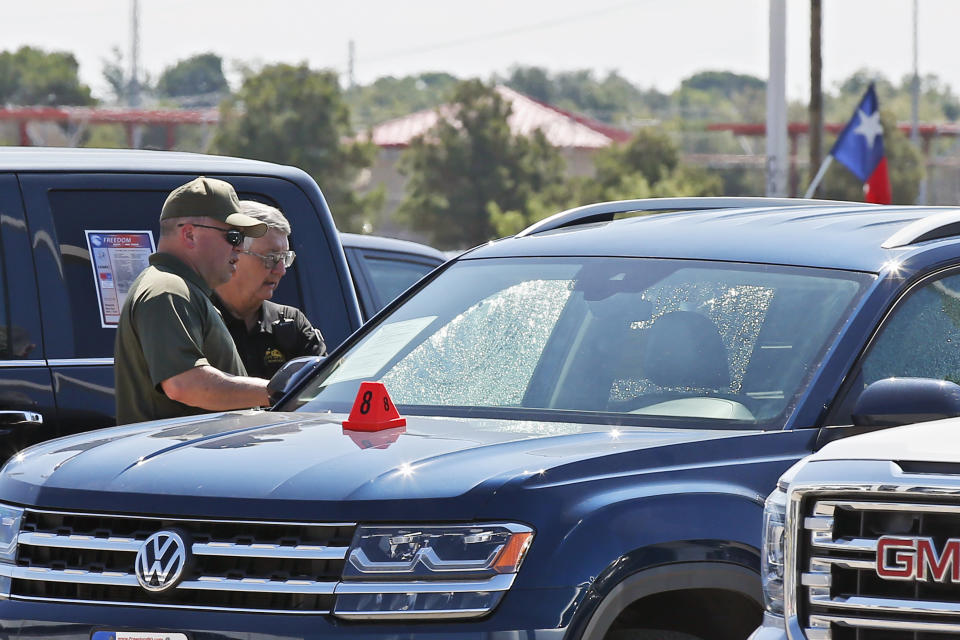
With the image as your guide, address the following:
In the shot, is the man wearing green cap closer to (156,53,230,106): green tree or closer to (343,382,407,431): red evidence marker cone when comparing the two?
(343,382,407,431): red evidence marker cone

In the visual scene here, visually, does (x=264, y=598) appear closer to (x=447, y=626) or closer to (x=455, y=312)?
(x=447, y=626)

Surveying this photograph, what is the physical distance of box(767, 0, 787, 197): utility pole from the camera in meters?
28.5

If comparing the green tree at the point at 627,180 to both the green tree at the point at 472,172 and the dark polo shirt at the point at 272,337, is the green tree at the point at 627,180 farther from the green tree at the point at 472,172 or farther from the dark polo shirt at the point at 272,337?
the dark polo shirt at the point at 272,337

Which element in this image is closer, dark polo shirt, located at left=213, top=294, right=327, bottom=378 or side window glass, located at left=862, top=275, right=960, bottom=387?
side window glass, located at left=862, top=275, right=960, bottom=387

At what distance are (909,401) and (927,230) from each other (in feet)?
3.53

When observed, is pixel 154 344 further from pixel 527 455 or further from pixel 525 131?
pixel 525 131

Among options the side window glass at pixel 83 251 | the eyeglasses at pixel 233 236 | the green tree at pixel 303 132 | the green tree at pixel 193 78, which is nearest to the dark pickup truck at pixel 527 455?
the eyeglasses at pixel 233 236

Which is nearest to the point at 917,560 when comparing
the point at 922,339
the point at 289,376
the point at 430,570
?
the point at 430,570

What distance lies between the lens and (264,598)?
12.5 ft

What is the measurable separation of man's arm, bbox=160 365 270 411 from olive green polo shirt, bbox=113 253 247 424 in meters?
0.03

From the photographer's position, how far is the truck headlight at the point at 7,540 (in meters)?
4.20

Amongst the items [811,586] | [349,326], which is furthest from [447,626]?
[349,326]

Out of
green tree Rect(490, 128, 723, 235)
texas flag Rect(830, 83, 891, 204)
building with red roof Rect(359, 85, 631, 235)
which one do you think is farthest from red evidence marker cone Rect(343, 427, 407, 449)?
building with red roof Rect(359, 85, 631, 235)

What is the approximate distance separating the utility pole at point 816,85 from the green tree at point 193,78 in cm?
14406
